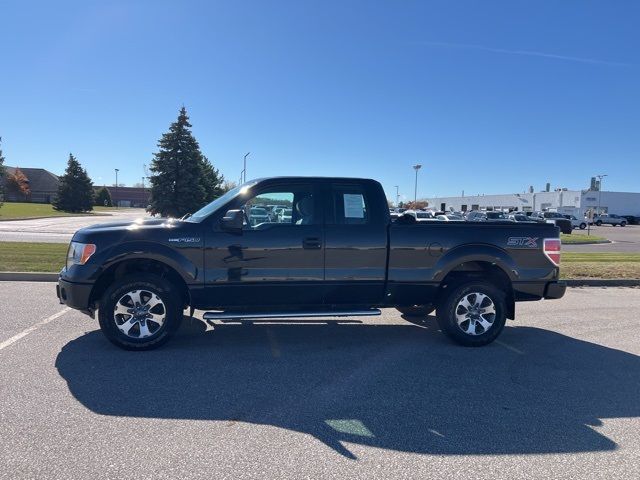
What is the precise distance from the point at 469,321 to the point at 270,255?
8.59ft

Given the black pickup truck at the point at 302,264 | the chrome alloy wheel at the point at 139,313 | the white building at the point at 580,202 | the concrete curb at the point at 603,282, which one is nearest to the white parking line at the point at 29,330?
the black pickup truck at the point at 302,264

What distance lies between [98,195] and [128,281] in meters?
88.9

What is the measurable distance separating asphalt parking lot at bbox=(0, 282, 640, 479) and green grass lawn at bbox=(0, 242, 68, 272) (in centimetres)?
400

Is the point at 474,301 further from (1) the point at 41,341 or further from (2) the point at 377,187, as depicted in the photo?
(1) the point at 41,341

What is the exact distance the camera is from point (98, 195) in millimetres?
85125

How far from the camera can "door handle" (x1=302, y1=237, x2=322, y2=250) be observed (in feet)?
18.0

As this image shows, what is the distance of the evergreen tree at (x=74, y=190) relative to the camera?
53.3 m

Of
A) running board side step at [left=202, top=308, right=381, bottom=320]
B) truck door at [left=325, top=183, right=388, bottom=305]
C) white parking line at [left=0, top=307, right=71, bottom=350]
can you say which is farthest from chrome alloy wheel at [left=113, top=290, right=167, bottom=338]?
truck door at [left=325, top=183, right=388, bottom=305]

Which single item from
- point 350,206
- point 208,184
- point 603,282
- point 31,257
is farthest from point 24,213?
point 603,282

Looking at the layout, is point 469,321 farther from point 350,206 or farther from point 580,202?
point 580,202

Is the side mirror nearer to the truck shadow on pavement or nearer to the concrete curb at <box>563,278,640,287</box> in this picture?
the truck shadow on pavement

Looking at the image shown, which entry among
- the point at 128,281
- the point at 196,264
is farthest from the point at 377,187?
the point at 128,281

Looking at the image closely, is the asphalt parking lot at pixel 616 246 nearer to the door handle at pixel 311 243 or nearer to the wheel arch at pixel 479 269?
the wheel arch at pixel 479 269

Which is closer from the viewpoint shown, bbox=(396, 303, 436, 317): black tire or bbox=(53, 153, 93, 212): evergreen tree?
bbox=(396, 303, 436, 317): black tire
